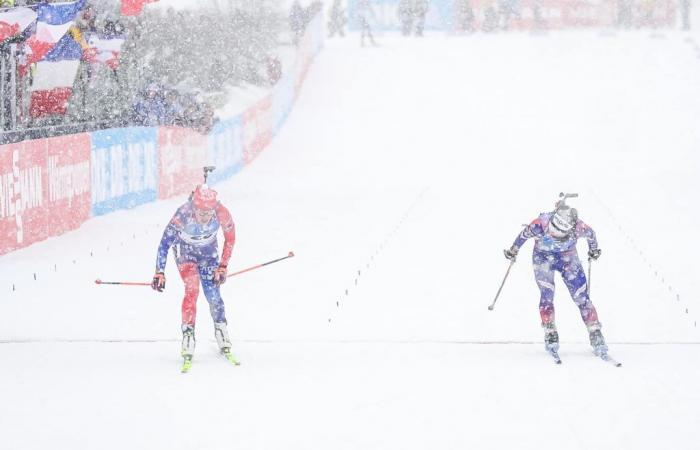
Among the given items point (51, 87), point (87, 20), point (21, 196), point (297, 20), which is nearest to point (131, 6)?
point (87, 20)

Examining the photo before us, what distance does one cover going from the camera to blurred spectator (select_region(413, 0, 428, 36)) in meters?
46.6

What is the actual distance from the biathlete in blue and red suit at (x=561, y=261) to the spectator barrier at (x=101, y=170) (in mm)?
8575

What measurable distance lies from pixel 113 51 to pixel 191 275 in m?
13.9

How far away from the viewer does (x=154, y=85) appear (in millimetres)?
24703

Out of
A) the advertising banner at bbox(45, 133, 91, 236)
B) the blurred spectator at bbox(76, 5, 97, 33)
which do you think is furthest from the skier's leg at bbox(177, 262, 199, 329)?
the blurred spectator at bbox(76, 5, 97, 33)

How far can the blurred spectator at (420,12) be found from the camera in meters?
46.6

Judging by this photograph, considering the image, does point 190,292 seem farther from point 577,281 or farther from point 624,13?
point 624,13

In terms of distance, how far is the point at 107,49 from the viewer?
2225cm

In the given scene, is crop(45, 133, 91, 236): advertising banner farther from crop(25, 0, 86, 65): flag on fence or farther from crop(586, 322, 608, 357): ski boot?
crop(586, 322, 608, 357): ski boot

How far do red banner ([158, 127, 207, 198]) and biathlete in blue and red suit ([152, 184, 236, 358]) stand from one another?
1353 centimetres

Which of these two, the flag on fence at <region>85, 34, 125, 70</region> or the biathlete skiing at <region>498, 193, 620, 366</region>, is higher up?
the flag on fence at <region>85, 34, 125, 70</region>

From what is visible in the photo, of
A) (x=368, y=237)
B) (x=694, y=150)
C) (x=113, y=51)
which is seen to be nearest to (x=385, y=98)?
(x=694, y=150)

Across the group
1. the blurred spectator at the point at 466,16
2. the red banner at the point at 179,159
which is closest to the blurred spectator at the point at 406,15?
the blurred spectator at the point at 466,16

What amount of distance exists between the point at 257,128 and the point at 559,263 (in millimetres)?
22312
